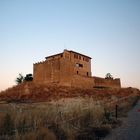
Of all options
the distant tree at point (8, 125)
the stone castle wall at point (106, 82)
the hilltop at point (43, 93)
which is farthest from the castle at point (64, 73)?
the distant tree at point (8, 125)

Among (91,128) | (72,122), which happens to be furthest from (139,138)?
(72,122)

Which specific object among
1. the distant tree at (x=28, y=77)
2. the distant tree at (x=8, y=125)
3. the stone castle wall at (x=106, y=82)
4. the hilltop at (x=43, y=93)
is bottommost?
the distant tree at (x=8, y=125)

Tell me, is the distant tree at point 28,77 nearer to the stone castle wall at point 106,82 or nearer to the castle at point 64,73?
the castle at point 64,73

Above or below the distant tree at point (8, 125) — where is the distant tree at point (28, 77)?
above

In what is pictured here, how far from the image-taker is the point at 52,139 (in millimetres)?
6934

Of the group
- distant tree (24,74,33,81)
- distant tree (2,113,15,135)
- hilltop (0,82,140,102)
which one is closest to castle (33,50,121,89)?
hilltop (0,82,140,102)

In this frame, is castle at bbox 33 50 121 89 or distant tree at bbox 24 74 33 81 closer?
castle at bbox 33 50 121 89

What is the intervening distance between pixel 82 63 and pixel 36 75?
13730mm

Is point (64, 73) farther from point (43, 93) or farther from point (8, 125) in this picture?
point (8, 125)

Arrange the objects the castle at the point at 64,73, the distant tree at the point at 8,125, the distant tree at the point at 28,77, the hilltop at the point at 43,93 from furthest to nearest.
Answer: the distant tree at the point at 28,77 → the castle at the point at 64,73 → the hilltop at the point at 43,93 → the distant tree at the point at 8,125

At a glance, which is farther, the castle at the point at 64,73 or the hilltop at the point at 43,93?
the castle at the point at 64,73

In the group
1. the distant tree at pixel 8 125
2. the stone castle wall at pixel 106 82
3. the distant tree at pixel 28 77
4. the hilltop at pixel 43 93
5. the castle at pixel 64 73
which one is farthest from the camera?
the distant tree at pixel 28 77

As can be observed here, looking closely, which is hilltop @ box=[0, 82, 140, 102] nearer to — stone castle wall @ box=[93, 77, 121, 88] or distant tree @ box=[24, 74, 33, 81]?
stone castle wall @ box=[93, 77, 121, 88]

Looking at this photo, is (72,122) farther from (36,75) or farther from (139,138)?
(36,75)
